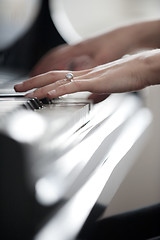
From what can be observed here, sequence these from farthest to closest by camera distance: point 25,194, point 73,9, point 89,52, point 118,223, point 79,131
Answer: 1. point 73,9
2. point 89,52
3. point 118,223
4. point 79,131
5. point 25,194

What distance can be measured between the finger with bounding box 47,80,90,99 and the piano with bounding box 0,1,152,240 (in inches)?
0.6

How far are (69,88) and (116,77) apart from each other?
0.11m

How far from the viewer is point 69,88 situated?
0.65m

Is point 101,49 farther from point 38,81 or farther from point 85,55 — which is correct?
point 38,81

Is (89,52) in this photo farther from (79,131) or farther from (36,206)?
(36,206)

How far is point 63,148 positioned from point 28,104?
116 mm

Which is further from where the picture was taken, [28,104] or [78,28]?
[78,28]

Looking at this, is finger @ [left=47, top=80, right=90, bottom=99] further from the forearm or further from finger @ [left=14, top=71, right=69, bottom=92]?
the forearm

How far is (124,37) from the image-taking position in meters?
1.12

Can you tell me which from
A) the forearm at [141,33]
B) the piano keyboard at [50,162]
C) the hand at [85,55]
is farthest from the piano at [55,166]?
the forearm at [141,33]

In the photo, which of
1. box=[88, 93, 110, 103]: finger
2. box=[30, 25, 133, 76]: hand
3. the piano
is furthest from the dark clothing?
box=[30, 25, 133, 76]: hand

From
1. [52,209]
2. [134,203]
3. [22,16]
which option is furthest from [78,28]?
[52,209]

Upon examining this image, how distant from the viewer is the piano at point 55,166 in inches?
14.0

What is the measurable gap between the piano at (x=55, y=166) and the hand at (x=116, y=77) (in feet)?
0.14
